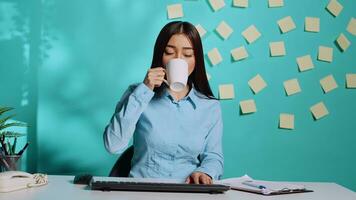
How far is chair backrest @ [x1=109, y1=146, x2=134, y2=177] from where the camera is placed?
1.93 meters

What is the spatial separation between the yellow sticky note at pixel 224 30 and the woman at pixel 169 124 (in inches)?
27.1

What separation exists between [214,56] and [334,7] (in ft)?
2.30

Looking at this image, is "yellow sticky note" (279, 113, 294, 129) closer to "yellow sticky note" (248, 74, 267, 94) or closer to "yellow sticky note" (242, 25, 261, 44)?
"yellow sticky note" (248, 74, 267, 94)

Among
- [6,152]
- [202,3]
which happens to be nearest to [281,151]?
[202,3]

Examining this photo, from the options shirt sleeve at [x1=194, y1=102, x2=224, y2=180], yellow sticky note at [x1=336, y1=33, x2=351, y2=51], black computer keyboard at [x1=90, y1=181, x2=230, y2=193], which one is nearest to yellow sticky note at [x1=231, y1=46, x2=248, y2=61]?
yellow sticky note at [x1=336, y1=33, x2=351, y2=51]

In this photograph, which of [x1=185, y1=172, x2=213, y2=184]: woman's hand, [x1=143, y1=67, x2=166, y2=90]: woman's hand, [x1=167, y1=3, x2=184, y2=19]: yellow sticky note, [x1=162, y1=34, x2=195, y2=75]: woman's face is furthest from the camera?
[x1=167, y1=3, x2=184, y2=19]: yellow sticky note

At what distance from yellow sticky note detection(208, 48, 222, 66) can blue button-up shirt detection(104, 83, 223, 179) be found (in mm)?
701

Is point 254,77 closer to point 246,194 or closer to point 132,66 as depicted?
point 132,66

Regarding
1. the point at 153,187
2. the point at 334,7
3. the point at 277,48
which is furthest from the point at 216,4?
the point at 153,187

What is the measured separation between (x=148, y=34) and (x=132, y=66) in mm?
190

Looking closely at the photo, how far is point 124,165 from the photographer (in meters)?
1.96

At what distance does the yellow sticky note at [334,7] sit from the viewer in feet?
8.95

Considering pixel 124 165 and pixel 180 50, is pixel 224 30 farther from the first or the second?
pixel 124 165

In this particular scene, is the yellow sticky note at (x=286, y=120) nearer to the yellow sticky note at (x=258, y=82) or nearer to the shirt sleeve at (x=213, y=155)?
the yellow sticky note at (x=258, y=82)
